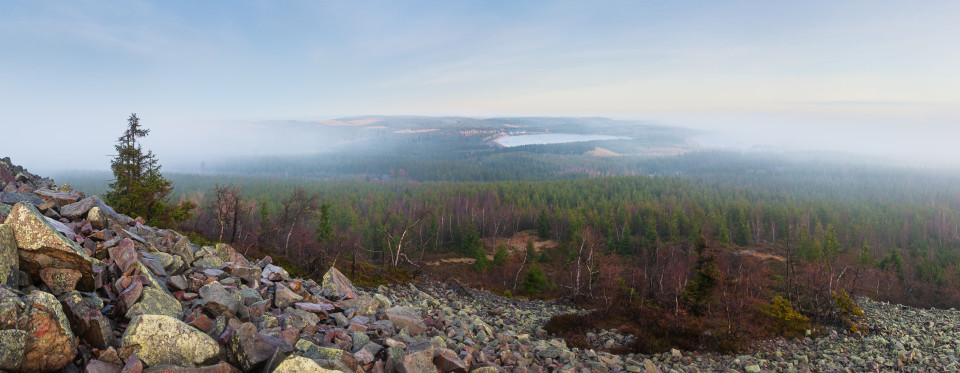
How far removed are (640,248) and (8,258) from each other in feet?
349

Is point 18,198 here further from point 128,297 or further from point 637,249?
point 637,249

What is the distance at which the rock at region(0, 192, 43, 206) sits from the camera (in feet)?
41.0

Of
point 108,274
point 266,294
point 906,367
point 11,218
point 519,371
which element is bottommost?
point 906,367

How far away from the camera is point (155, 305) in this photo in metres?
9.47

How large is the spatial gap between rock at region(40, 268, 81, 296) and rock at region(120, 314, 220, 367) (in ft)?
8.58

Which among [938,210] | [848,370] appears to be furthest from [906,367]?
[938,210]

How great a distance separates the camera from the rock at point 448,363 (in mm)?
10625

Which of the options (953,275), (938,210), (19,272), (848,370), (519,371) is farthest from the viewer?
(938,210)

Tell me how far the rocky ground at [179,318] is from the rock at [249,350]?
0.06 feet

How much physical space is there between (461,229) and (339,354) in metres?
101

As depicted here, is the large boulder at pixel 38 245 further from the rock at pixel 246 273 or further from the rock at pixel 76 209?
the rock at pixel 246 273

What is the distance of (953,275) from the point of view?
269ft

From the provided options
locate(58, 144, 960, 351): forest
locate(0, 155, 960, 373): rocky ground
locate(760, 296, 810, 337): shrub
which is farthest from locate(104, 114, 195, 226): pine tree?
locate(760, 296, 810, 337): shrub

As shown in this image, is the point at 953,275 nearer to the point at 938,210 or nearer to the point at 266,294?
the point at 938,210
